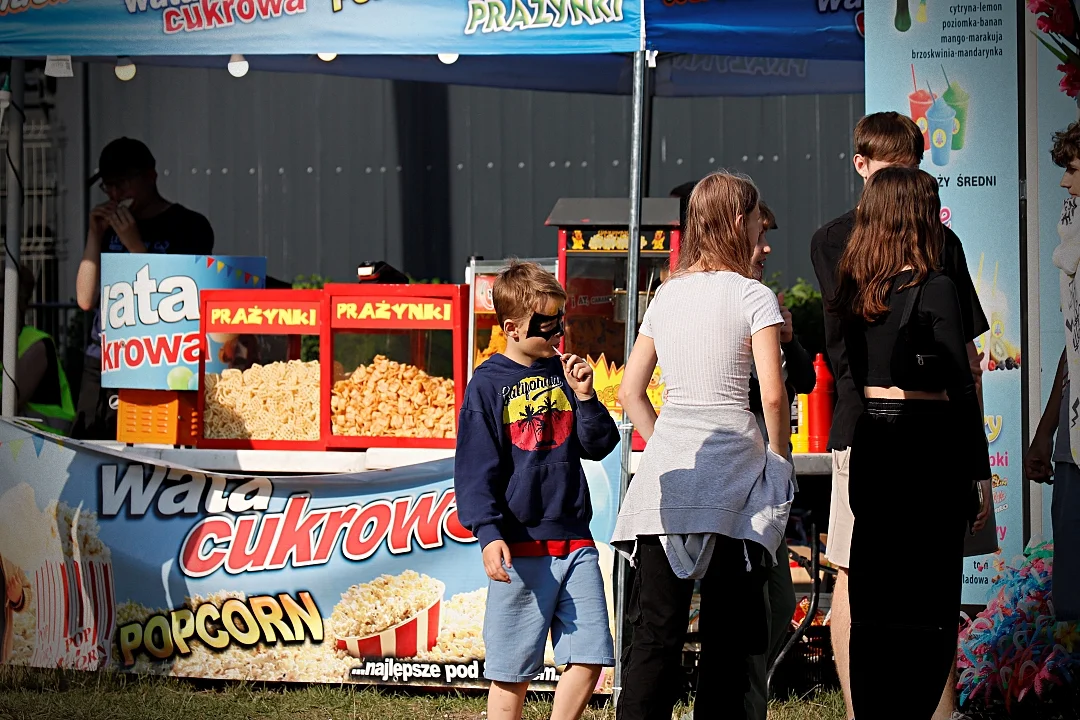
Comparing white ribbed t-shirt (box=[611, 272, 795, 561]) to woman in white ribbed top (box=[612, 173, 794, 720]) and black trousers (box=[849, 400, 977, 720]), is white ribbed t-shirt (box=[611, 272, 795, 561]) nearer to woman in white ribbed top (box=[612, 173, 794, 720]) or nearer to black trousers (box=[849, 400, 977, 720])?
woman in white ribbed top (box=[612, 173, 794, 720])

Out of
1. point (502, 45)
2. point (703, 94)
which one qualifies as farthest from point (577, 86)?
point (502, 45)

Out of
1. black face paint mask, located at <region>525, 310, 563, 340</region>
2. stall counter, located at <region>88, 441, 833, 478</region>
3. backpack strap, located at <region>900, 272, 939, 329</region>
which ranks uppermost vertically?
backpack strap, located at <region>900, 272, 939, 329</region>

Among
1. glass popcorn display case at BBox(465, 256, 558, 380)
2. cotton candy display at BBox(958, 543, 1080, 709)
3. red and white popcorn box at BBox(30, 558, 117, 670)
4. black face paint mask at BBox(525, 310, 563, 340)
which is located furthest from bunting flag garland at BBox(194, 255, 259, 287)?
cotton candy display at BBox(958, 543, 1080, 709)

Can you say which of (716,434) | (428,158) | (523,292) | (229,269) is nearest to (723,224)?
(716,434)

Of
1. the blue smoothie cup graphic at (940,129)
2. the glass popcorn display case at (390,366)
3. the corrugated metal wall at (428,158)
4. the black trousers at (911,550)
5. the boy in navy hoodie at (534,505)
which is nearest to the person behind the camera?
the black trousers at (911,550)

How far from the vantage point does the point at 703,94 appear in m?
7.80

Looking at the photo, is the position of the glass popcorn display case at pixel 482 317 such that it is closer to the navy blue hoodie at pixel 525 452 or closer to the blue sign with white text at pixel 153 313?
the blue sign with white text at pixel 153 313

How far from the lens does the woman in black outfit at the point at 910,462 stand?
330 cm

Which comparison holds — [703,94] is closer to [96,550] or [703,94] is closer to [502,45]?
[502,45]

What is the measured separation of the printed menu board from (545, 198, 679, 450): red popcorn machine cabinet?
35.4 inches

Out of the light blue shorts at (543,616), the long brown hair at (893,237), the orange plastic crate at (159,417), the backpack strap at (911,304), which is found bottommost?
the light blue shorts at (543,616)

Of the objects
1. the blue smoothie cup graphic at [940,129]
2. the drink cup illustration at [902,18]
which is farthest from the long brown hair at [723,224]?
the drink cup illustration at [902,18]

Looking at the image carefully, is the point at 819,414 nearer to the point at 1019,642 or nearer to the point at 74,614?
the point at 1019,642

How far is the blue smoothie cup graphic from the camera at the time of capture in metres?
4.57
